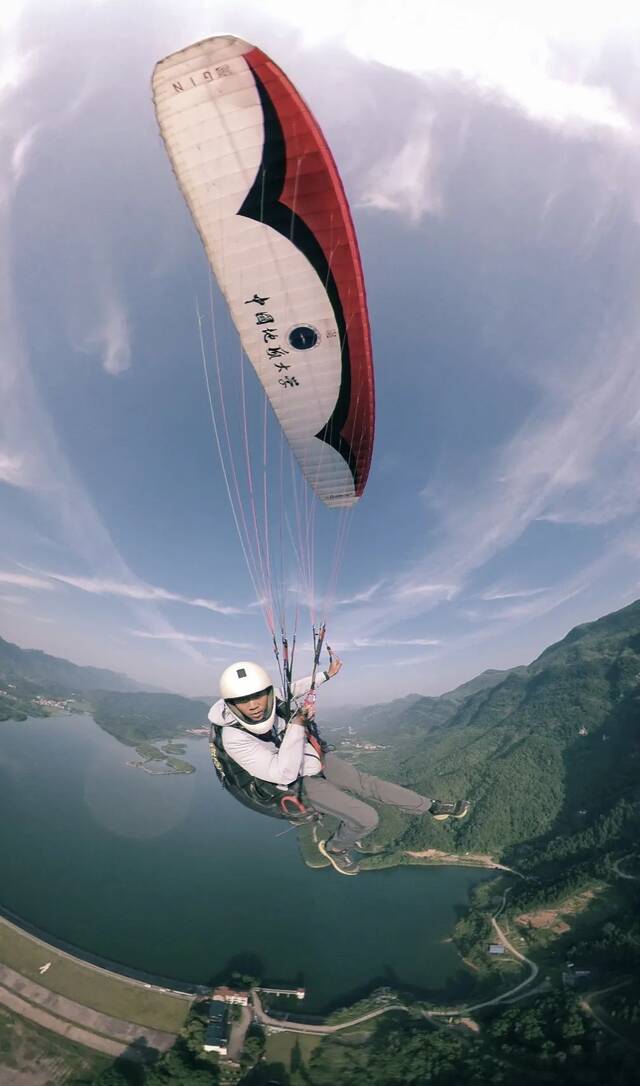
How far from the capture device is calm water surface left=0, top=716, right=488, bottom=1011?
35875mm

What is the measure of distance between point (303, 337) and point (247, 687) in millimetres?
6008

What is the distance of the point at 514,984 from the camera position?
32.8 metres

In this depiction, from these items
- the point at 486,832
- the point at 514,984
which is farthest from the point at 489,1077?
the point at 486,832

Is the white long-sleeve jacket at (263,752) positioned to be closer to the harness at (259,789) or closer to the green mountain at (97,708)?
the harness at (259,789)

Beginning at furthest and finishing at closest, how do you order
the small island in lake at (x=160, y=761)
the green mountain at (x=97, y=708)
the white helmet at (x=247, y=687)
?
the green mountain at (x=97, y=708), the small island in lake at (x=160, y=761), the white helmet at (x=247, y=687)

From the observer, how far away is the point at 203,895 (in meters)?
45.8

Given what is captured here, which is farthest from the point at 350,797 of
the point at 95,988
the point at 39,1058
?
the point at 95,988

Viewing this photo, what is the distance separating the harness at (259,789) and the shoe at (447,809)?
6.65 feet

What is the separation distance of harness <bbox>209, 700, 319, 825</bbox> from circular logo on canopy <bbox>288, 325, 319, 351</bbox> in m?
6.37

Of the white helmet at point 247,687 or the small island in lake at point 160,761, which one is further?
the small island in lake at point 160,761

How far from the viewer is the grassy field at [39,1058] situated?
908 inches

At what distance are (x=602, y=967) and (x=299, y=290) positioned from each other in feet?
166

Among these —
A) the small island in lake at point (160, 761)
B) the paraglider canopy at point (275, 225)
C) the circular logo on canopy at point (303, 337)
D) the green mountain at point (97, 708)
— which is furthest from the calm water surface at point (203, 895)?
the green mountain at point (97, 708)

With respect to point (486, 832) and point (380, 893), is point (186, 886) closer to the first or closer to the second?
point (380, 893)
